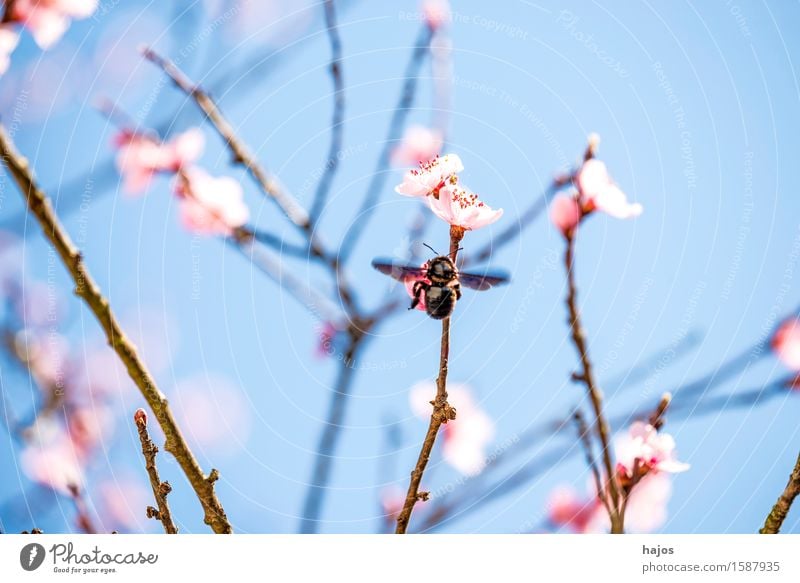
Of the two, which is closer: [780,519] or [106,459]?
[780,519]

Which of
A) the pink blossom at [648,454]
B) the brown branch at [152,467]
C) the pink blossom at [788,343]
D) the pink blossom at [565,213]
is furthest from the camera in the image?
the pink blossom at [788,343]

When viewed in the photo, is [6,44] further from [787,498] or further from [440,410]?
[787,498]

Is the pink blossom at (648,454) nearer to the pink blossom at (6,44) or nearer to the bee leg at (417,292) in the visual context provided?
the bee leg at (417,292)

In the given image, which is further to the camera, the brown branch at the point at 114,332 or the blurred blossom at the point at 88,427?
the blurred blossom at the point at 88,427

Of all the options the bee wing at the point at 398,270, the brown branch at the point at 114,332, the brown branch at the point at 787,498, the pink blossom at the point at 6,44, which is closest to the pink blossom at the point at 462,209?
the bee wing at the point at 398,270

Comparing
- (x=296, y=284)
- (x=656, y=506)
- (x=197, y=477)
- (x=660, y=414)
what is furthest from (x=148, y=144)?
(x=656, y=506)

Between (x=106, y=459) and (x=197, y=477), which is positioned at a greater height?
(x=106, y=459)
